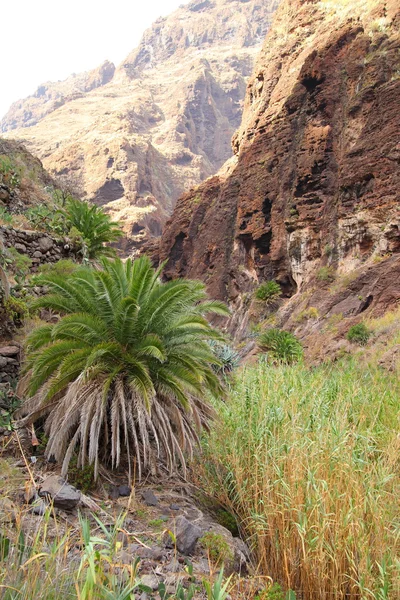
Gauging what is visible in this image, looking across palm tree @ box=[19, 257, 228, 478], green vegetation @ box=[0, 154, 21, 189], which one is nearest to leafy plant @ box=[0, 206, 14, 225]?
green vegetation @ box=[0, 154, 21, 189]

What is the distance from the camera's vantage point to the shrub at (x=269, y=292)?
2545 cm

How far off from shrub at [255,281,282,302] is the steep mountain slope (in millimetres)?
34933

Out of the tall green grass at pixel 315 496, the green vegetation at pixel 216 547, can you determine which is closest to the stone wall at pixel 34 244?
the tall green grass at pixel 315 496

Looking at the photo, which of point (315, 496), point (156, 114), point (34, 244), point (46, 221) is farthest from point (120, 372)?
point (156, 114)

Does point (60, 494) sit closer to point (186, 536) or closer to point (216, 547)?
point (186, 536)

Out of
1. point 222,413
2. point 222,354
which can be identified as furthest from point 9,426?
point 222,354

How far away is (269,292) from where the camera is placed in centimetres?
2545

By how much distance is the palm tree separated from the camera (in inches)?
173

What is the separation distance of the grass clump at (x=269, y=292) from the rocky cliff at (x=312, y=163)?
106cm

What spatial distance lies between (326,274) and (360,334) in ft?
29.0

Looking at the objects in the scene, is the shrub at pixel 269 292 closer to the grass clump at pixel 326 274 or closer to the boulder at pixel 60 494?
the grass clump at pixel 326 274

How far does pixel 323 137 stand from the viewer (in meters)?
24.8

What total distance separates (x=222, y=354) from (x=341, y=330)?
6.32 m

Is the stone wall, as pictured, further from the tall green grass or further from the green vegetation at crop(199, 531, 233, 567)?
the green vegetation at crop(199, 531, 233, 567)
